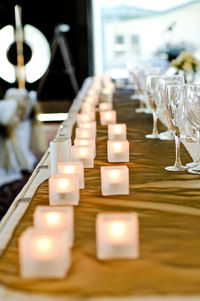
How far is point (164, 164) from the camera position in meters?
1.71

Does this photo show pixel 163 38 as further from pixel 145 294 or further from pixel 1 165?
pixel 145 294

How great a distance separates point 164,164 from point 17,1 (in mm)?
7637

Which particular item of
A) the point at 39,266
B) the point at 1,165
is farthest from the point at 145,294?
the point at 1,165

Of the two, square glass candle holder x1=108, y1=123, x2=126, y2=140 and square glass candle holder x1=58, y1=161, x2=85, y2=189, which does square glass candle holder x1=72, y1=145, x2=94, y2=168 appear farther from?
square glass candle holder x1=108, y1=123, x2=126, y2=140

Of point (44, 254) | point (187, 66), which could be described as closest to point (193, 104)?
point (44, 254)

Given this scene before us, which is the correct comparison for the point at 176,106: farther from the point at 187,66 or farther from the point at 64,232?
the point at 187,66

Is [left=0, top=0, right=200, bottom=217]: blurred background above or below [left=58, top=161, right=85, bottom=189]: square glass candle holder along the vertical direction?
above

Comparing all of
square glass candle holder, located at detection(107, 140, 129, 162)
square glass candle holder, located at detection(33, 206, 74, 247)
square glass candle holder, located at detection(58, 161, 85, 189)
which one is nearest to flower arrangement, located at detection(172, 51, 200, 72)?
square glass candle holder, located at detection(107, 140, 129, 162)

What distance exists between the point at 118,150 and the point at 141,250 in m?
0.79

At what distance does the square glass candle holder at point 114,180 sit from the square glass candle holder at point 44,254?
1.55ft

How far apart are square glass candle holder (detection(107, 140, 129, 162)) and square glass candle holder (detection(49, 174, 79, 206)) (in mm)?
490

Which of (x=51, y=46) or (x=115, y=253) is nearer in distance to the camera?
(x=115, y=253)

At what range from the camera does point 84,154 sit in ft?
5.49

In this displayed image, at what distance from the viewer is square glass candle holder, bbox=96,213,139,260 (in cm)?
93
